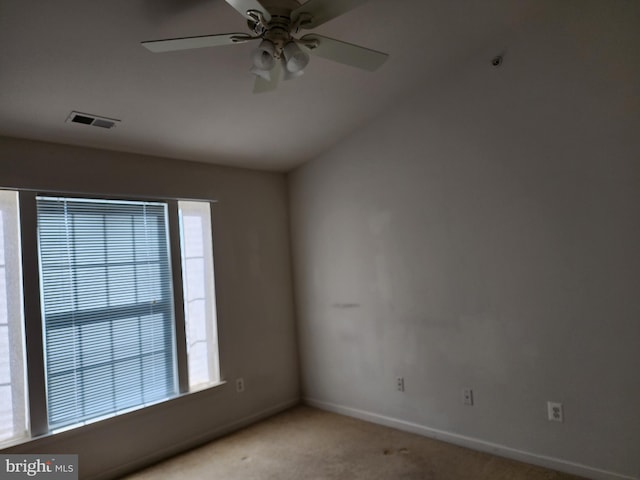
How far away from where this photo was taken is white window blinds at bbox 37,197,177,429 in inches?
108

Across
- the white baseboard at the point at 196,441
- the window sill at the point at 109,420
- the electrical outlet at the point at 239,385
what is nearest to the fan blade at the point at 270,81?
the window sill at the point at 109,420

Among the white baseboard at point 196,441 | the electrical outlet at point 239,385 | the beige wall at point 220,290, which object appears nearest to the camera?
the beige wall at point 220,290

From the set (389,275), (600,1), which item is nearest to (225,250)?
(389,275)

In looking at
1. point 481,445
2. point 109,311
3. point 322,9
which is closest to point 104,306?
point 109,311

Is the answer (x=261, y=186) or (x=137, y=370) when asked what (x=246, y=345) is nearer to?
(x=137, y=370)

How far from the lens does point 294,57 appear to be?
1797 millimetres

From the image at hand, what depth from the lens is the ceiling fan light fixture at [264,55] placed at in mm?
1765

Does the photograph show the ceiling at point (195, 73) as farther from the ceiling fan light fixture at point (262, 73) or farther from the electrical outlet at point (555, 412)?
the electrical outlet at point (555, 412)

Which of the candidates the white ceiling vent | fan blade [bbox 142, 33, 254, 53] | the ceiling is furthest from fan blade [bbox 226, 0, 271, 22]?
the white ceiling vent

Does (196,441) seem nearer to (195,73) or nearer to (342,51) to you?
(195,73)

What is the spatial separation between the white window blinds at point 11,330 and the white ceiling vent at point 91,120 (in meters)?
0.63

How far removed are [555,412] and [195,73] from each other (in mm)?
3011

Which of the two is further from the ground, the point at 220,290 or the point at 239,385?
the point at 220,290

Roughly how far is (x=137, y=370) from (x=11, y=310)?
3.04 feet
